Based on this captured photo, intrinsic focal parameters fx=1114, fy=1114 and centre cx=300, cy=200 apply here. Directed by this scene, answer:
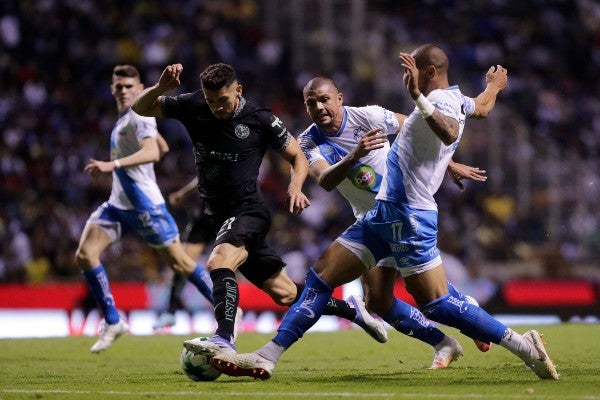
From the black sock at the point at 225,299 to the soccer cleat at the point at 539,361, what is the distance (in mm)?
2153

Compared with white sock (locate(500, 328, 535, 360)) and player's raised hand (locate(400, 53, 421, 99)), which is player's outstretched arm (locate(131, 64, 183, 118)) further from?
white sock (locate(500, 328, 535, 360))

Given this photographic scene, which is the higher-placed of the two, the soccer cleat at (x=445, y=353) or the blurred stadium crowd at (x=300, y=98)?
the blurred stadium crowd at (x=300, y=98)

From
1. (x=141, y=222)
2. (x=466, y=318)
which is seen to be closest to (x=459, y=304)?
(x=466, y=318)

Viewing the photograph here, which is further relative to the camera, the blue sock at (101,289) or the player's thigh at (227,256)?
the blue sock at (101,289)

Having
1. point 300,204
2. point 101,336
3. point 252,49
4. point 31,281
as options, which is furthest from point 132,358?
point 252,49

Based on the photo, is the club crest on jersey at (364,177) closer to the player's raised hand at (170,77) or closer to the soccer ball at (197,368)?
the player's raised hand at (170,77)

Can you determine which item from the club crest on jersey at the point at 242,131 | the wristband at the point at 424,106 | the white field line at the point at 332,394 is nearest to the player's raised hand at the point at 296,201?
the club crest on jersey at the point at 242,131

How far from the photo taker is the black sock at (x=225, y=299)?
822 centimetres

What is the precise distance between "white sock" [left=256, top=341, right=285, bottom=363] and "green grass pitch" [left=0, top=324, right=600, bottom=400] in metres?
0.19

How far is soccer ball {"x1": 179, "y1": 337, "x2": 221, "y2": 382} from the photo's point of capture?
8148mm

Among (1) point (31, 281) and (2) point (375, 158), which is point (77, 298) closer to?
(1) point (31, 281)

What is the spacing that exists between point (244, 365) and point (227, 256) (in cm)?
113

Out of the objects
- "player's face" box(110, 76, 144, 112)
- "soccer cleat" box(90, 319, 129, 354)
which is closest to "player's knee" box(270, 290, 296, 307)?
"soccer cleat" box(90, 319, 129, 354)

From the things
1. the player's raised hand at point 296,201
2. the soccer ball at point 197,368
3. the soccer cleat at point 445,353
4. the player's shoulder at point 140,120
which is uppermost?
the player's shoulder at point 140,120
